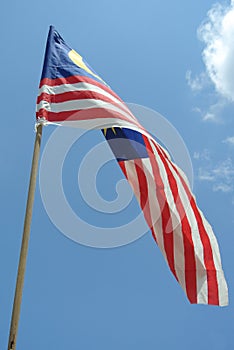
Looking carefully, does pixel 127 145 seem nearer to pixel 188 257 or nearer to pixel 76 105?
pixel 76 105

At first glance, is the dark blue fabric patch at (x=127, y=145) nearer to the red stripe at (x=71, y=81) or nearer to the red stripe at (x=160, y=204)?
the red stripe at (x=160, y=204)

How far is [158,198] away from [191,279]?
5.32 feet

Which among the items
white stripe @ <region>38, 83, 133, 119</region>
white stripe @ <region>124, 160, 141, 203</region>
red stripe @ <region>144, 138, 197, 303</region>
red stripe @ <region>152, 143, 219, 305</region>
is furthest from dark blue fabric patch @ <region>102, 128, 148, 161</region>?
red stripe @ <region>144, 138, 197, 303</region>

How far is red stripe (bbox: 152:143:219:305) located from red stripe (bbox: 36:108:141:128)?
188cm

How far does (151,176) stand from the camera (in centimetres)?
868

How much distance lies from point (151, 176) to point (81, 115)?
5.90 ft

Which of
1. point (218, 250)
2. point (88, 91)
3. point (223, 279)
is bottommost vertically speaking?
point (223, 279)

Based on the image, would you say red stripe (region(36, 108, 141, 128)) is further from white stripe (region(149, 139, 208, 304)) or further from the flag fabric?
white stripe (region(149, 139, 208, 304))

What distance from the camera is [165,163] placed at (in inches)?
351

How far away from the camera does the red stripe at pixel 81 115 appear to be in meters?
8.49

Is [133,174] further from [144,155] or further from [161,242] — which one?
[161,242]

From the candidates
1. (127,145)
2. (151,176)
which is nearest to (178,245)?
(151,176)

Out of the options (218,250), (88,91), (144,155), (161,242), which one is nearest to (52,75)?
(88,91)

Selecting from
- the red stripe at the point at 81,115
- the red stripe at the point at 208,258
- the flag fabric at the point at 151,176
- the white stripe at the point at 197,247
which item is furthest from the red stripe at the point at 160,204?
the red stripe at the point at 81,115
